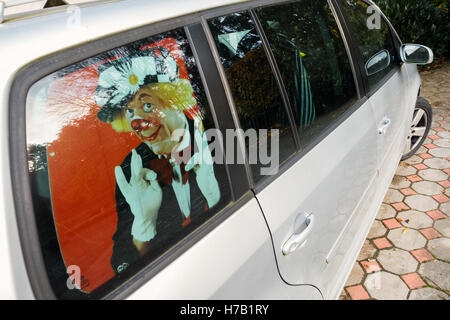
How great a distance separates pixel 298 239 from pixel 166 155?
627 millimetres

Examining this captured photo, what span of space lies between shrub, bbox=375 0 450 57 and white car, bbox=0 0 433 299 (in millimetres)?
5756

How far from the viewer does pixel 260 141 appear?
3.96ft

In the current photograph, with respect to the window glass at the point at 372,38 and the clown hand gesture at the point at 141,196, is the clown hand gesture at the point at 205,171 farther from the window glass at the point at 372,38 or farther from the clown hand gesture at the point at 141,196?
the window glass at the point at 372,38

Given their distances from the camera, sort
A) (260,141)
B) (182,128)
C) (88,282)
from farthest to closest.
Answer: (260,141) < (182,128) < (88,282)

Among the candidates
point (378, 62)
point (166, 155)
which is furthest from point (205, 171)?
point (378, 62)

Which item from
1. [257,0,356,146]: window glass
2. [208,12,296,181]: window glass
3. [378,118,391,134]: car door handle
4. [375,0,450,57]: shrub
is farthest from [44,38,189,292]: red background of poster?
[375,0,450,57]: shrub

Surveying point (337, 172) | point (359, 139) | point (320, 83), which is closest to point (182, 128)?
point (337, 172)

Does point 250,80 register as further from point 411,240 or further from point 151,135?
point 411,240

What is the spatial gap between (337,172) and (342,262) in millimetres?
592

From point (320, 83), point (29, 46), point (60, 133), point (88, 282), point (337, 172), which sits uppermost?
point (29, 46)

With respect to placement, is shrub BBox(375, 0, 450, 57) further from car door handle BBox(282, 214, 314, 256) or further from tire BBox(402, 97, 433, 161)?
car door handle BBox(282, 214, 314, 256)

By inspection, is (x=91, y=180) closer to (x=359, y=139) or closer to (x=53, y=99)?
(x=53, y=99)

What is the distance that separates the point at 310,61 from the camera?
1.62 metres

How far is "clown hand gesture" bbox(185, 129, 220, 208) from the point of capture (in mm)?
1010
